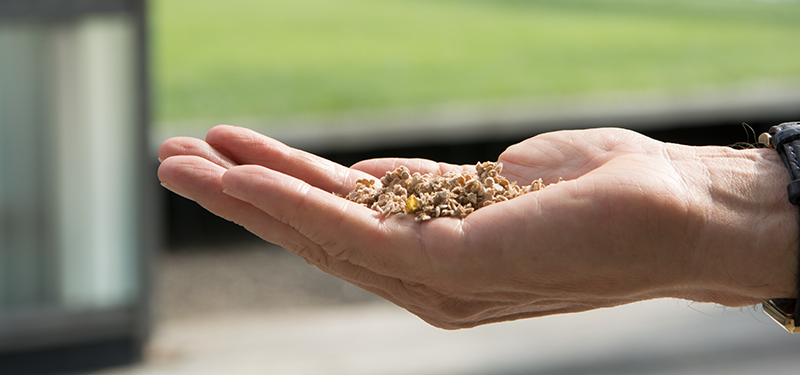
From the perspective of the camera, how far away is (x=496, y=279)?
1555mm

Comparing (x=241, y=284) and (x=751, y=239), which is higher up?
(x=751, y=239)

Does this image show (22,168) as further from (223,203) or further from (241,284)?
(223,203)

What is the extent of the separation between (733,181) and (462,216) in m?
0.66

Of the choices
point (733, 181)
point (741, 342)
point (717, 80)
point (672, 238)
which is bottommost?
point (741, 342)

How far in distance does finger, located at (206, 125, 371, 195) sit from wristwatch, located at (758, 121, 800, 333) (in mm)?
1133

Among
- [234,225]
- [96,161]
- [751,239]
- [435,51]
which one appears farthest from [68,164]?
[435,51]

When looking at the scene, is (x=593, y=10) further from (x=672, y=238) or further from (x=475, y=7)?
(x=672, y=238)

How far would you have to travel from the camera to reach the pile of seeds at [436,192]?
1699 millimetres

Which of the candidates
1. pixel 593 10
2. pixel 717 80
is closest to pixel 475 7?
pixel 593 10

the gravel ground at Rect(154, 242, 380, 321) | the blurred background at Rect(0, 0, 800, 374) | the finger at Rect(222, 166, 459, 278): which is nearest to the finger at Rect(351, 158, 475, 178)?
the finger at Rect(222, 166, 459, 278)

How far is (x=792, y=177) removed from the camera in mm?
1637

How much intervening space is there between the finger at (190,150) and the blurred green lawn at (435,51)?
4.86 metres

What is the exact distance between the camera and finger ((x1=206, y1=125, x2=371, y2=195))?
6.23 ft

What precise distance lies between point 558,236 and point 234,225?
15.0 ft
